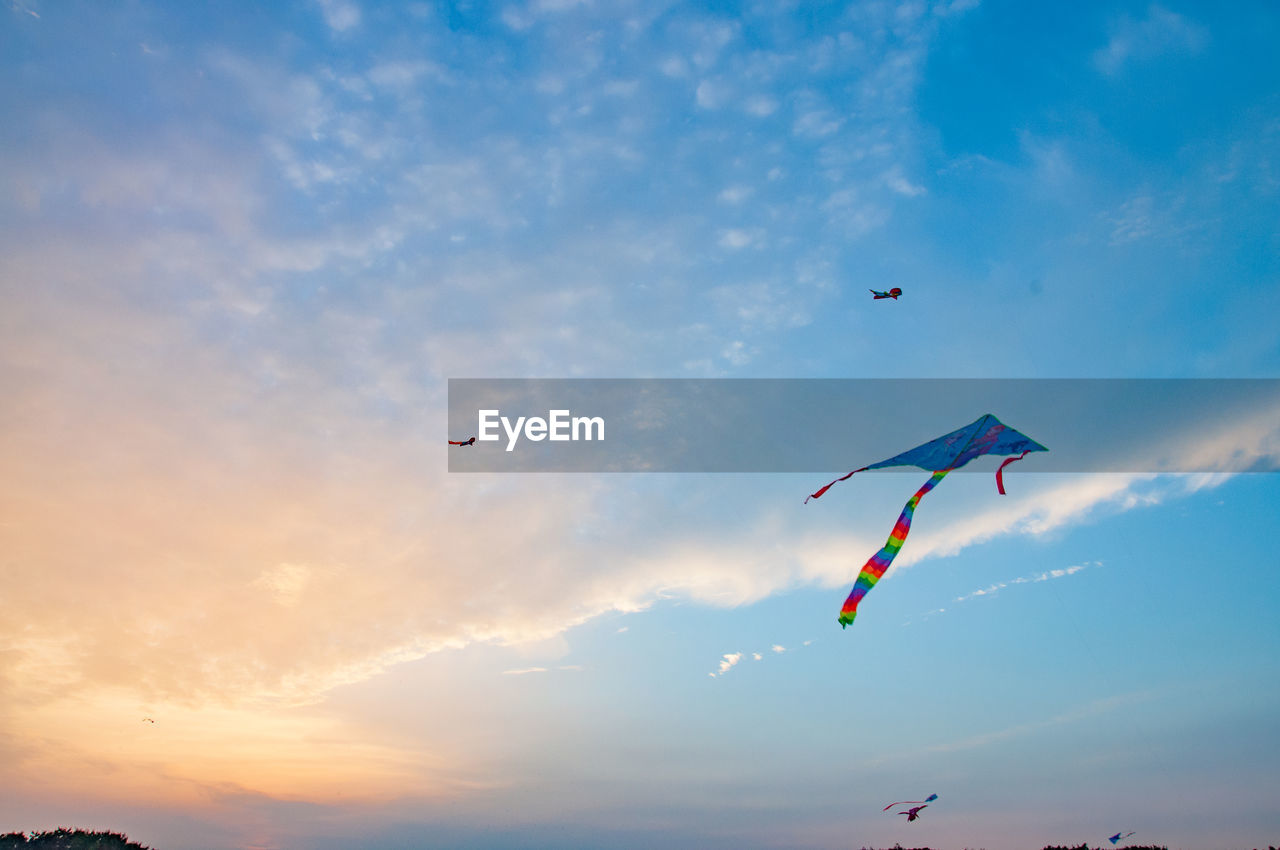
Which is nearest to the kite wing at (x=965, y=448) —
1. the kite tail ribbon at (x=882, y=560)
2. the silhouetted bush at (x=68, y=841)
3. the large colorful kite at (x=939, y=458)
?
the large colorful kite at (x=939, y=458)

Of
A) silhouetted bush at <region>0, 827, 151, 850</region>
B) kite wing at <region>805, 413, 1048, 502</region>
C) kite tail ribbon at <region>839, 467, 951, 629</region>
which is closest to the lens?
kite tail ribbon at <region>839, 467, 951, 629</region>

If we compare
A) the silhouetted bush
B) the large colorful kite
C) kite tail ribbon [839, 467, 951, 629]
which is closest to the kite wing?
the large colorful kite

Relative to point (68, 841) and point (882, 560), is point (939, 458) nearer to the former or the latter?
point (882, 560)

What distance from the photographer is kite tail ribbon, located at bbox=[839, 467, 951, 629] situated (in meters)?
17.0

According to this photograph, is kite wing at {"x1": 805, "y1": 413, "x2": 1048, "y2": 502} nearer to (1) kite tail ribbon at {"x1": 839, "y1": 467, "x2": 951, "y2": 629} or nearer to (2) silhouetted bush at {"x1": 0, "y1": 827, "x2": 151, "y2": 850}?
(1) kite tail ribbon at {"x1": 839, "y1": 467, "x2": 951, "y2": 629}

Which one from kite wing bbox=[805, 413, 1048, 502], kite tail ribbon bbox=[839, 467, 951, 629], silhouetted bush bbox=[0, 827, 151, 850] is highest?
kite wing bbox=[805, 413, 1048, 502]

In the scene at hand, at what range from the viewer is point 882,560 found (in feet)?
59.6

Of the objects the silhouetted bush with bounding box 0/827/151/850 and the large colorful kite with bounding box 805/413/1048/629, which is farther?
the silhouetted bush with bounding box 0/827/151/850

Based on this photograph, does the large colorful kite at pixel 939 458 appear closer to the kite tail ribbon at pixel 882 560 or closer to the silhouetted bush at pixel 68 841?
the kite tail ribbon at pixel 882 560

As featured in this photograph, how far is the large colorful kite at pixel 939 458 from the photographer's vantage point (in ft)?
58.6

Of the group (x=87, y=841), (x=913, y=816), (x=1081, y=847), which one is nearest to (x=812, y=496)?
(x=913, y=816)

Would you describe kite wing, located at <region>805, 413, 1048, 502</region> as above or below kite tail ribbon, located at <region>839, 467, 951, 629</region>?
above

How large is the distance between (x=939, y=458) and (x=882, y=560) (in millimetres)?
6897

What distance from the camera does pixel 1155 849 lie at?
152ft
